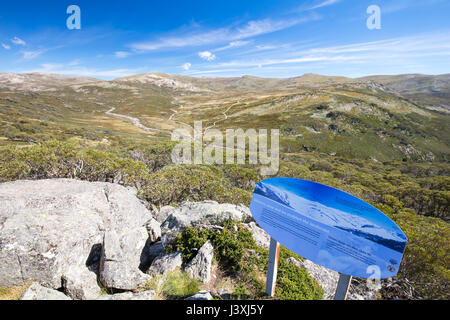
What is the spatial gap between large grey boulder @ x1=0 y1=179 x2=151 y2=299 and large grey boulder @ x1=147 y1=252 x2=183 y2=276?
29.4 inches

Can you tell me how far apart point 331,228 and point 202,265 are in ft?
15.5

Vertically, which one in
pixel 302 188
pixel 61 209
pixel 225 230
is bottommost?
pixel 225 230

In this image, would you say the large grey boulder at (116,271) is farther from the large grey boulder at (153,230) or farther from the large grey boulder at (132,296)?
the large grey boulder at (153,230)

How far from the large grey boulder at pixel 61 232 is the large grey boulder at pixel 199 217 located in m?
1.18

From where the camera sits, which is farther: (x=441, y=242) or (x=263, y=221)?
(x=441, y=242)

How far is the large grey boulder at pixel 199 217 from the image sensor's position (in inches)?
352

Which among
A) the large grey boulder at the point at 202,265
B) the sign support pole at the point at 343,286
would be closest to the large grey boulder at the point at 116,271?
the large grey boulder at the point at 202,265

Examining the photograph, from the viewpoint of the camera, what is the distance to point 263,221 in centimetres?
592

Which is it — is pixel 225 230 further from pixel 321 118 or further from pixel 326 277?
pixel 321 118

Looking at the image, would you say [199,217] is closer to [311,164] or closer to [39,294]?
[39,294]

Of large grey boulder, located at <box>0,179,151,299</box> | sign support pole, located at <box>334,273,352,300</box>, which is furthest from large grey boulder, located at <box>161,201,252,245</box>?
sign support pole, located at <box>334,273,352,300</box>
